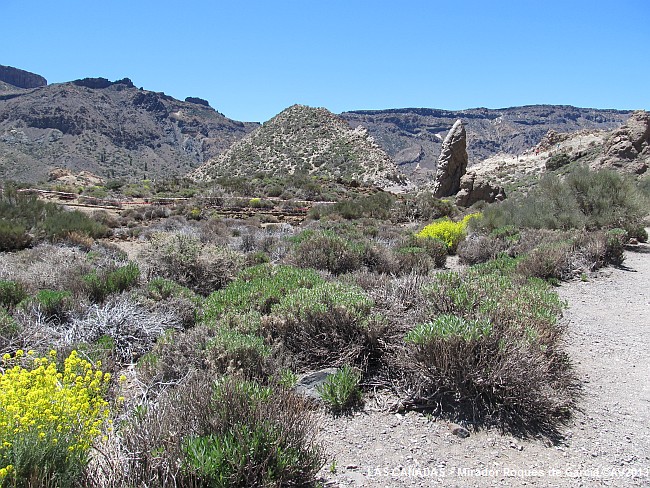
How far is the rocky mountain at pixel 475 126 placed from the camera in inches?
4527

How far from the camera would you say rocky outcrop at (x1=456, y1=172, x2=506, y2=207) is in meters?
23.3

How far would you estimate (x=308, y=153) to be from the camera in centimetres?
5309

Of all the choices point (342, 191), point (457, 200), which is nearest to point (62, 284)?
point (457, 200)

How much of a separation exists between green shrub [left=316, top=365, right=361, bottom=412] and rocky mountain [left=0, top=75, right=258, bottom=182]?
5884cm

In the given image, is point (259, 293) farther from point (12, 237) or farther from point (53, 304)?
point (12, 237)

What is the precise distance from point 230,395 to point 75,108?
10519cm

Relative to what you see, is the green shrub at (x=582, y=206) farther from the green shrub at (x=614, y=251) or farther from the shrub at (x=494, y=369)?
the shrub at (x=494, y=369)

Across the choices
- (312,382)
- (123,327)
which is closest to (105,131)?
(123,327)

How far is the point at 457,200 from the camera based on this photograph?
78.2 ft

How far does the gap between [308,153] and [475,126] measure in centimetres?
9737

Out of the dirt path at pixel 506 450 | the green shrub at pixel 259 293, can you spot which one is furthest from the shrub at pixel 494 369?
the green shrub at pixel 259 293

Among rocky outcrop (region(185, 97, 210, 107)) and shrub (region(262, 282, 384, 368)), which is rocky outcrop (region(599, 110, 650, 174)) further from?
rocky outcrop (region(185, 97, 210, 107))

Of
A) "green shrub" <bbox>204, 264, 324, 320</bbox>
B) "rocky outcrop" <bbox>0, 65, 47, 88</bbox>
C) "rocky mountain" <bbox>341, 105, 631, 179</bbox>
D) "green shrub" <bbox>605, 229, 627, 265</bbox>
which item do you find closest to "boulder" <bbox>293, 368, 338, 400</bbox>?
"green shrub" <bbox>204, 264, 324, 320</bbox>

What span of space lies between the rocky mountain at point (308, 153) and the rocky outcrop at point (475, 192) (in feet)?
69.3
